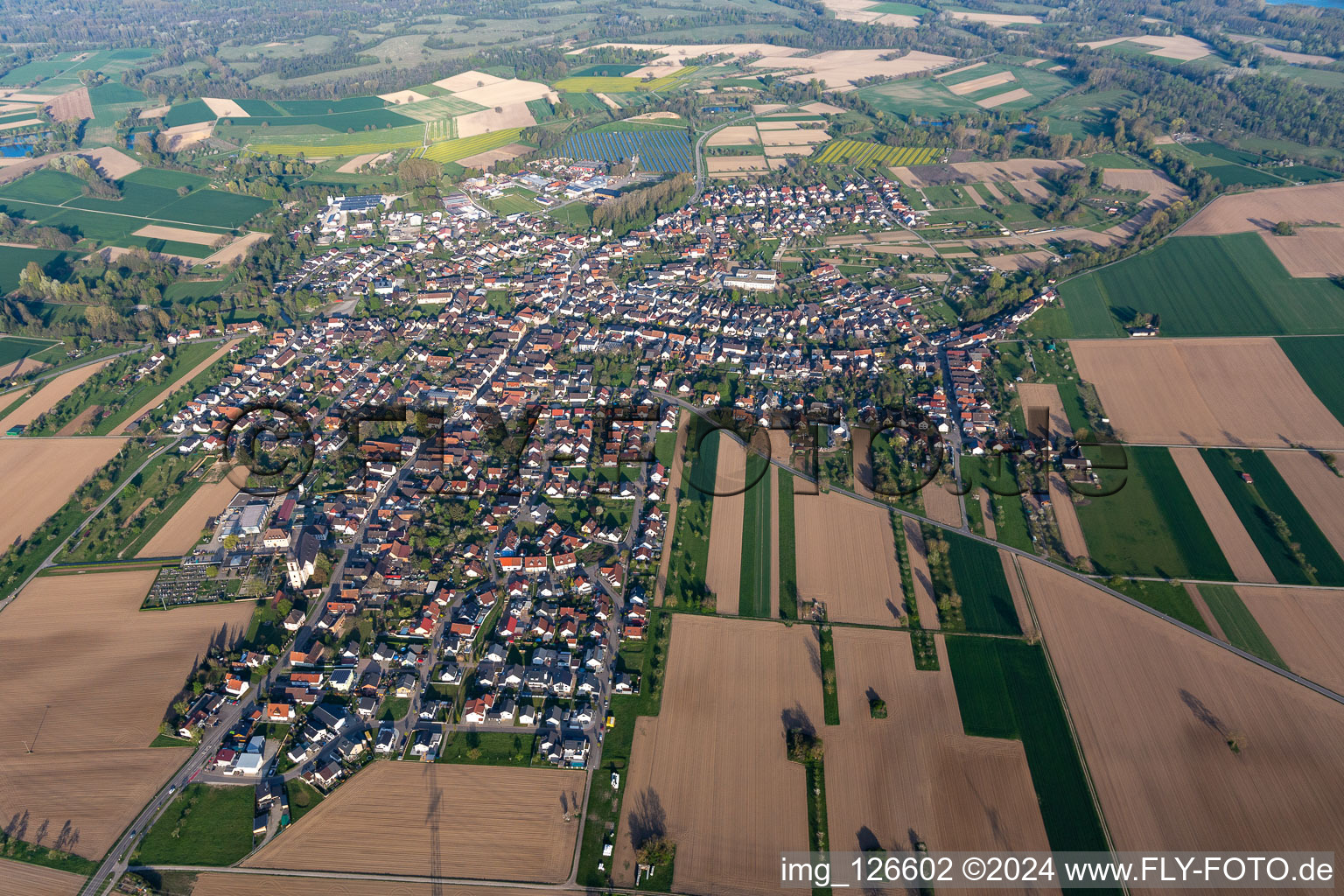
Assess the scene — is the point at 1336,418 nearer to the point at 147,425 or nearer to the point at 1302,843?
the point at 1302,843

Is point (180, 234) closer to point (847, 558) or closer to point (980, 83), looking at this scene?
point (847, 558)

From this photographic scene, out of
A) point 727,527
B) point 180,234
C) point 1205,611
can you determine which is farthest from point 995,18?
point 727,527

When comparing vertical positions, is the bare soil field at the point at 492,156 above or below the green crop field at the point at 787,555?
above

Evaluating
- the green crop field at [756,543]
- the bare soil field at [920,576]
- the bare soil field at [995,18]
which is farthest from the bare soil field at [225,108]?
the bare soil field at [995,18]

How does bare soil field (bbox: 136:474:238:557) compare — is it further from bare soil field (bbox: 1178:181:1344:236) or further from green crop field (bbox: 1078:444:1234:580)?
bare soil field (bbox: 1178:181:1344:236)

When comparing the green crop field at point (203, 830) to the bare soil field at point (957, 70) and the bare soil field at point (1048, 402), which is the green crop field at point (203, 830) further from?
the bare soil field at point (957, 70)

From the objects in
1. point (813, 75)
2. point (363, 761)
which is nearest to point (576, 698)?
point (363, 761)

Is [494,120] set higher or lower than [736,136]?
higher
